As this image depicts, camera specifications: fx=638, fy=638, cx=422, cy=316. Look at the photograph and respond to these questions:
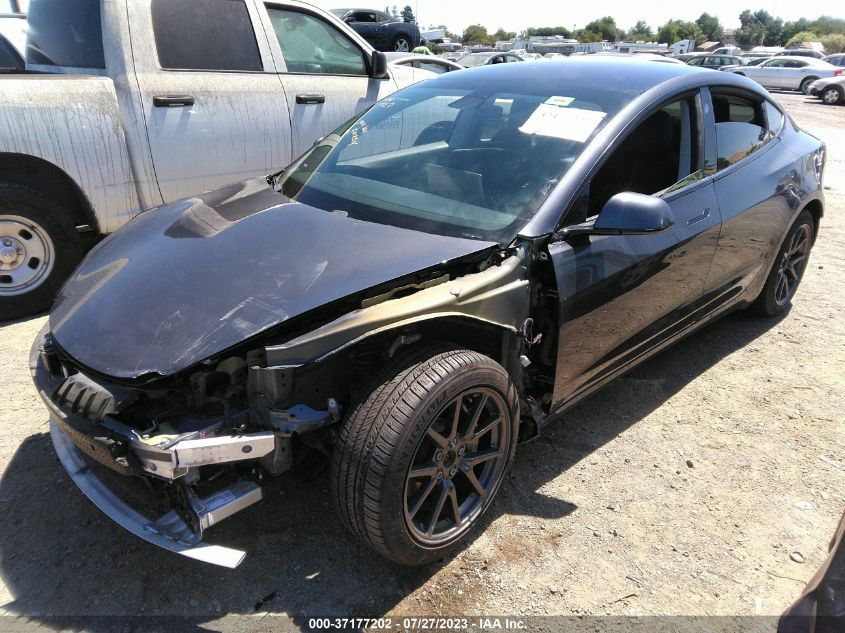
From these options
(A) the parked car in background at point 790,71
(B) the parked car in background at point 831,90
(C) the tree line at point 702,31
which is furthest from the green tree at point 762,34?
(B) the parked car in background at point 831,90

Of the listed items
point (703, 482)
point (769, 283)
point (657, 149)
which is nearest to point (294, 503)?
point (703, 482)

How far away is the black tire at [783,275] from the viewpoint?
13.6ft

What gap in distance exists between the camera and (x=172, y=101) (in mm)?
4320

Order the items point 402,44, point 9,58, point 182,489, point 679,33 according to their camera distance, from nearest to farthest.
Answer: point 182,489 → point 9,58 → point 402,44 → point 679,33

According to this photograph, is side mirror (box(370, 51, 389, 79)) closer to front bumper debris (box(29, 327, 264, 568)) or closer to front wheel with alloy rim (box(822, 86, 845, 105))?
front bumper debris (box(29, 327, 264, 568))

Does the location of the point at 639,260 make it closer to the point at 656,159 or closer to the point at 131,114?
the point at 656,159

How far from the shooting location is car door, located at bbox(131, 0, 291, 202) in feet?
14.2

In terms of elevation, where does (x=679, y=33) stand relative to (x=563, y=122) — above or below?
above

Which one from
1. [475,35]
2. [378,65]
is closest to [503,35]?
[475,35]

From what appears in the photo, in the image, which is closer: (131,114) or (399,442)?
(399,442)

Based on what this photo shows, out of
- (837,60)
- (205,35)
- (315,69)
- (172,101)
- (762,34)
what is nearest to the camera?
(172,101)

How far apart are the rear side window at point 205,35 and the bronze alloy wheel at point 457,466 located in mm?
3497

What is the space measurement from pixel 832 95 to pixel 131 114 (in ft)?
80.8

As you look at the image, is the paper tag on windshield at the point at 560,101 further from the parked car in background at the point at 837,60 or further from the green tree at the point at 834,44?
the green tree at the point at 834,44
